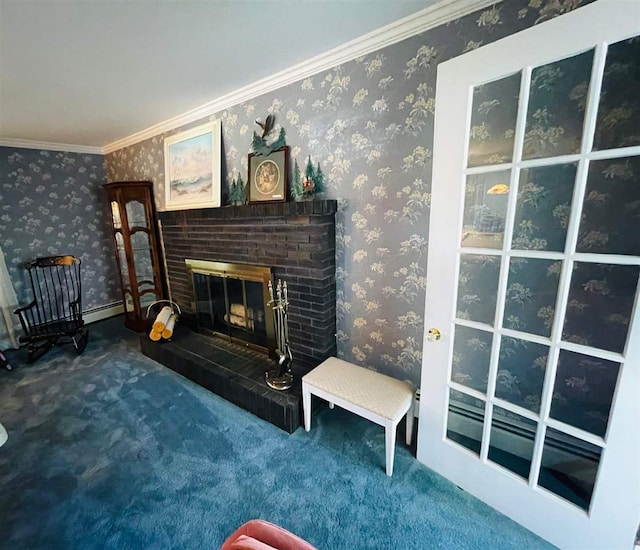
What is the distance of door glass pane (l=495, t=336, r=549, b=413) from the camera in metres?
1.32

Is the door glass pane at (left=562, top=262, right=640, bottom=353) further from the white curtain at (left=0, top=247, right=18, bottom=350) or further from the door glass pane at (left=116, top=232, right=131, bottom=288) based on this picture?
the white curtain at (left=0, top=247, right=18, bottom=350)

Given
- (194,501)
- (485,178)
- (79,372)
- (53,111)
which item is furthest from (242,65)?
(79,372)

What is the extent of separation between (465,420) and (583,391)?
0.52 meters

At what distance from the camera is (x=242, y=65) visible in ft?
6.02

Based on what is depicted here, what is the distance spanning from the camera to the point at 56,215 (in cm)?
352

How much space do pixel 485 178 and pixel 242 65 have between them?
164 cm

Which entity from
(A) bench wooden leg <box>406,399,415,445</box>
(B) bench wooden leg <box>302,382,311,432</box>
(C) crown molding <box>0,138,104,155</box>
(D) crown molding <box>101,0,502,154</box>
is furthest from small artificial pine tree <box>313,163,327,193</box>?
(C) crown molding <box>0,138,104,155</box>

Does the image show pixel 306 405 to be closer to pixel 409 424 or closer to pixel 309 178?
pixel 409 424

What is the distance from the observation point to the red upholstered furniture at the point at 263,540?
64cm

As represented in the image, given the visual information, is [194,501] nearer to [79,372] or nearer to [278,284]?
[278,284]

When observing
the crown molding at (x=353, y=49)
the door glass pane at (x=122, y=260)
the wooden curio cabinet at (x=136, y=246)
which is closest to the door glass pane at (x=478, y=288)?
the crown molding at (x=353, y=49)

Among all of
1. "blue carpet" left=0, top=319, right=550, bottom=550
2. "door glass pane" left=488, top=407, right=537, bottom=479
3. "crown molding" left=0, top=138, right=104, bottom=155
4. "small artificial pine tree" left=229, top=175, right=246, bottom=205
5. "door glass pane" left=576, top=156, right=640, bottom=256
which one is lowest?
"blue carpet" left=0, top=319, right=550, bottom=550

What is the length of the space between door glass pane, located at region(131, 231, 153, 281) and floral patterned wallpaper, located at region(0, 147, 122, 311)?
100 cm

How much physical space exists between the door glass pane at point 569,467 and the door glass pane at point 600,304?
42 cm
